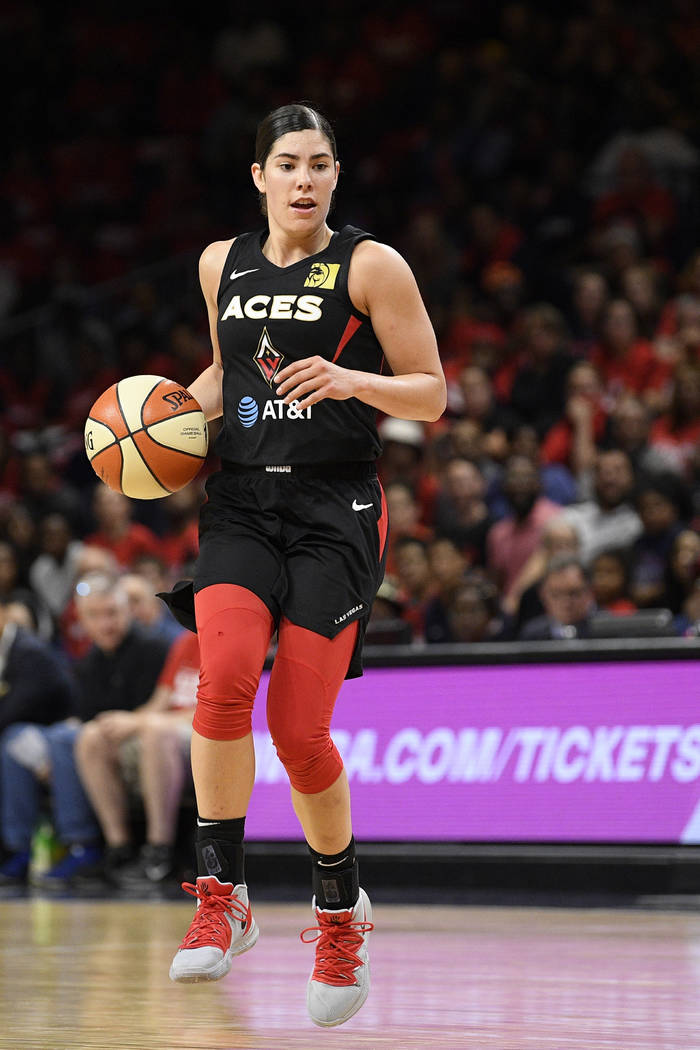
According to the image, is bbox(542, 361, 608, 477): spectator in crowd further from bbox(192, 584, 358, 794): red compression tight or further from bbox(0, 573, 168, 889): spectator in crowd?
bbox(192, 584, 358, 794): red compression tight

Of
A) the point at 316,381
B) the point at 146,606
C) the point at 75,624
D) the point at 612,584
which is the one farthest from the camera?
the point at 75,624

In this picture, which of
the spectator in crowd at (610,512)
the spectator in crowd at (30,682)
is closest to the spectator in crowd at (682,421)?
the spectator in crowd at (610,512)

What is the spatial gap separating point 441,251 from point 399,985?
8562 mm

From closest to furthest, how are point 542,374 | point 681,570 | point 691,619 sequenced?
point 691,619 < point 681,570 < point 542,374

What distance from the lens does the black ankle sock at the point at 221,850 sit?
4.07 m

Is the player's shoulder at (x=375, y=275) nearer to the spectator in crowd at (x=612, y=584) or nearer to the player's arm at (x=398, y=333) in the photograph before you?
the player's arm at (x=398, y=333)

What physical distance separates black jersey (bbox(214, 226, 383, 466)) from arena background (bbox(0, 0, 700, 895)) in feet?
1.96

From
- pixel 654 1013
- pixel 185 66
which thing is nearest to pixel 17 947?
pixel 654 1013

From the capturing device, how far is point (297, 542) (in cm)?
414

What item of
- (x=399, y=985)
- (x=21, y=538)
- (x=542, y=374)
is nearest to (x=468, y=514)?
(x=542, y=374)

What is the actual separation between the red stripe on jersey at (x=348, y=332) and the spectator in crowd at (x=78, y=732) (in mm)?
5298

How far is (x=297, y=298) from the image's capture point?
13.7 feet

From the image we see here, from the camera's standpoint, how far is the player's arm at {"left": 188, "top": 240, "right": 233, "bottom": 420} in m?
4.41

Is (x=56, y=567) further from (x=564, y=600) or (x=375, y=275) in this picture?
(x=375, y=275)
